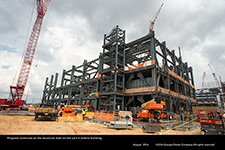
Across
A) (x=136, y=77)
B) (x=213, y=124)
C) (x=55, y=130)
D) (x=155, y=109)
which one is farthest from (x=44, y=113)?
(x=136, y=77)

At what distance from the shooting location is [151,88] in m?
24.6

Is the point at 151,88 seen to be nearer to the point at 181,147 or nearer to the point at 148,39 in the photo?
the point at 148,39

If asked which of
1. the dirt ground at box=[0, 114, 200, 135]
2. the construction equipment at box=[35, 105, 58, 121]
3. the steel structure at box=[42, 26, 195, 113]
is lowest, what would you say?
the dirt ground at box=[0, 114, 200, 135]

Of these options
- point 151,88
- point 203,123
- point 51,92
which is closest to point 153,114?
point 203,123

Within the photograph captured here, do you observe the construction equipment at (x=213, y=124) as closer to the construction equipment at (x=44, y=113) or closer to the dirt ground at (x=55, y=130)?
the dirt ground at (x=55, y=130)

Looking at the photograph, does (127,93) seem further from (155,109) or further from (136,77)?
(155,109)

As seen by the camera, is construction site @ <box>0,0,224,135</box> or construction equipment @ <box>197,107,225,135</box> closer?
construction equipment @ <box>197,107,225,135</box>

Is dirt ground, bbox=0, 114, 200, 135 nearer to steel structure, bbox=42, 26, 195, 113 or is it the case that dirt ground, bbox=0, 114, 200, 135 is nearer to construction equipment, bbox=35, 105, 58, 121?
construction equipment, bbox=35, 105, 58, 121

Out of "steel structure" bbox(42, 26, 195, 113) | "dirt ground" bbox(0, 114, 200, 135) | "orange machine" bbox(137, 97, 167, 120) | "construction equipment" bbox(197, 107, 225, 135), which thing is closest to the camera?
"dirt ground" bbox(0, 114, 200, 135)

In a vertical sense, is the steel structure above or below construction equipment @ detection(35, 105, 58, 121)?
above

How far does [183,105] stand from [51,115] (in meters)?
37.0

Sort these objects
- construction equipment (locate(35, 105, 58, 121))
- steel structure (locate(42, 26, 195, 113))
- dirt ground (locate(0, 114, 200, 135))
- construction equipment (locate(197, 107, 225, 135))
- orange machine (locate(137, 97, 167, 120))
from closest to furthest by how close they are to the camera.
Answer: dirt ground (locate(0, 114, 200, 135)) → construction equipment (locate(197, 107, 225, 135)) → construction equipment (locate(35, 105, 58, 121)) → orange machine (locate(137, 97, 167, 120)) → steel structure (locate(42, 26, 195, 113))

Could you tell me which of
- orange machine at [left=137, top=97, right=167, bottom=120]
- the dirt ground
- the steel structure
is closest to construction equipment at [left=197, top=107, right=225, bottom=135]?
the dirt ground

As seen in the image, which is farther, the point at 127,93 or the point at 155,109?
the point at 127,93
